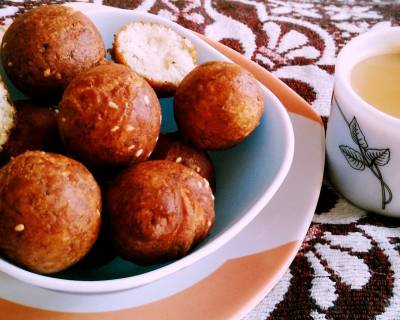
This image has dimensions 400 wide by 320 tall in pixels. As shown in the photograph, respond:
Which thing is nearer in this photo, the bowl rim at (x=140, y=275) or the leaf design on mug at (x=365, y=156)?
the bowl rim at (x=140, y=275)

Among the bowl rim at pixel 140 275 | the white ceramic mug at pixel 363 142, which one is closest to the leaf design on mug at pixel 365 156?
the white ceramic mug at pixel 363 142

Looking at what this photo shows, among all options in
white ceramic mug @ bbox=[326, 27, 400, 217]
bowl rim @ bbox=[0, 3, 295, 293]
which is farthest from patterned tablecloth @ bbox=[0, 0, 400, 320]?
bowl rim @ bbox=[0, 3, 295, 293]

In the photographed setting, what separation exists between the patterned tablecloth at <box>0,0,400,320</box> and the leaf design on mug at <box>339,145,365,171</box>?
0.07 meters

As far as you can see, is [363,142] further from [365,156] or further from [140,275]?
[140,275]

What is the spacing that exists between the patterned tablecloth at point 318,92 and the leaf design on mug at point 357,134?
114 millimetres

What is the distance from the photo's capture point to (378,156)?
78cm

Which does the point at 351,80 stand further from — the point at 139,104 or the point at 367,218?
the point at 139,104

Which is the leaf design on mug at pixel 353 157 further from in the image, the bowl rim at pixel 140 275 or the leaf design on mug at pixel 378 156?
the bowl rim at pixel 140 275

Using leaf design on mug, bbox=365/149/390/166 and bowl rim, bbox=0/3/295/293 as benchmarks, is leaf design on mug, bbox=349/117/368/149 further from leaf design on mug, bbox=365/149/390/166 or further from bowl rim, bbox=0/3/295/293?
bowl rim, bbox=0/3/295/293

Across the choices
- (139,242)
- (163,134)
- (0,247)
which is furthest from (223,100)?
(0,247)

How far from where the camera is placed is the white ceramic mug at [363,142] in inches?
30.1

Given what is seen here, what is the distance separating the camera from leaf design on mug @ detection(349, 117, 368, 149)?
785 mm

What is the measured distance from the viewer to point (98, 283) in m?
0.57

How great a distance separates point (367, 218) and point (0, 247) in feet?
1.79
